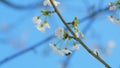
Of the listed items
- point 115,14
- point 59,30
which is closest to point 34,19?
point 59,30

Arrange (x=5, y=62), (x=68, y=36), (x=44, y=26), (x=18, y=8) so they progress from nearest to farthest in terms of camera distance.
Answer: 1. (x=68, y=36)
2. (x=44, y=26)
3. (x=18, y=8)
4. (x=5, y=62)

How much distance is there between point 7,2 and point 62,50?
77cm

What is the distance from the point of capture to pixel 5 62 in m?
1.83

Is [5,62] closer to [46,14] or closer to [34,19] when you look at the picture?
[34,19]

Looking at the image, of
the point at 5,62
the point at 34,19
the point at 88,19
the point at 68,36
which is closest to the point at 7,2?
the point at 5,62

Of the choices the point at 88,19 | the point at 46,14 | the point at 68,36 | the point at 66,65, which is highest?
the point at 88,19

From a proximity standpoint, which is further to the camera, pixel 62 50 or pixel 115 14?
pixel 115 14

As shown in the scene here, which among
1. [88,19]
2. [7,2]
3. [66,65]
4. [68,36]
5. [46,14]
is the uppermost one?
[7,2]

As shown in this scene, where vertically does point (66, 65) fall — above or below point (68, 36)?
above

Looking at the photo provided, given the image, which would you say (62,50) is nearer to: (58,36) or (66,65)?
(58,36)

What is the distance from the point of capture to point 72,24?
3.11ft

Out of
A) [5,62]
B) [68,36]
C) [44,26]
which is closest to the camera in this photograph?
[68,36]

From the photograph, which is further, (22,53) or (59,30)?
(22,53)

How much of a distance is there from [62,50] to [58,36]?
0.22ft
